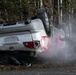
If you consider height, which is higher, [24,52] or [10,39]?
[10,39]

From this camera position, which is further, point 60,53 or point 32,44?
point 60,53

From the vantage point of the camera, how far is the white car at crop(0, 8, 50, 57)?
33.3 ft

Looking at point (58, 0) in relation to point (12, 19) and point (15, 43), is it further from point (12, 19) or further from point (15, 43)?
point (15, 43)

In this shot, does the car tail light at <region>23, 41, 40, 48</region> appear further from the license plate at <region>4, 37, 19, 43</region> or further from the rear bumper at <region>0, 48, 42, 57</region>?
the license plate at <region>4, 37, 19, 43</region>

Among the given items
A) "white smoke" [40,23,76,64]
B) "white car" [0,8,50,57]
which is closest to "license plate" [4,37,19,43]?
"white car" [0,8,50,57]

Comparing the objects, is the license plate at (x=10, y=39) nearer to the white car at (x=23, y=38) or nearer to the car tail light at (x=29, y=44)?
the white car at (x=23, y=38)

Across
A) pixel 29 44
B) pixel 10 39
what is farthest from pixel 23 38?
pixel 10 39

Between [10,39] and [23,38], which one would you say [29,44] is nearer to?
[23,38]

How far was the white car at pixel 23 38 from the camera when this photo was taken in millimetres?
10148

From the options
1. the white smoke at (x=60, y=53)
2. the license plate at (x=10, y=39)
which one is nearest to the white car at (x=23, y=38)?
the license plate at (x=10, y=39)

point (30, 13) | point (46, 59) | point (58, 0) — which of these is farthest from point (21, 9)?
point (46, 59)

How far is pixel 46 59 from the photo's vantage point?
11305 mm

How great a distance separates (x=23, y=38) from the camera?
10164 mm

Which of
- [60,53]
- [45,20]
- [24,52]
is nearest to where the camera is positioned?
[24,52]
